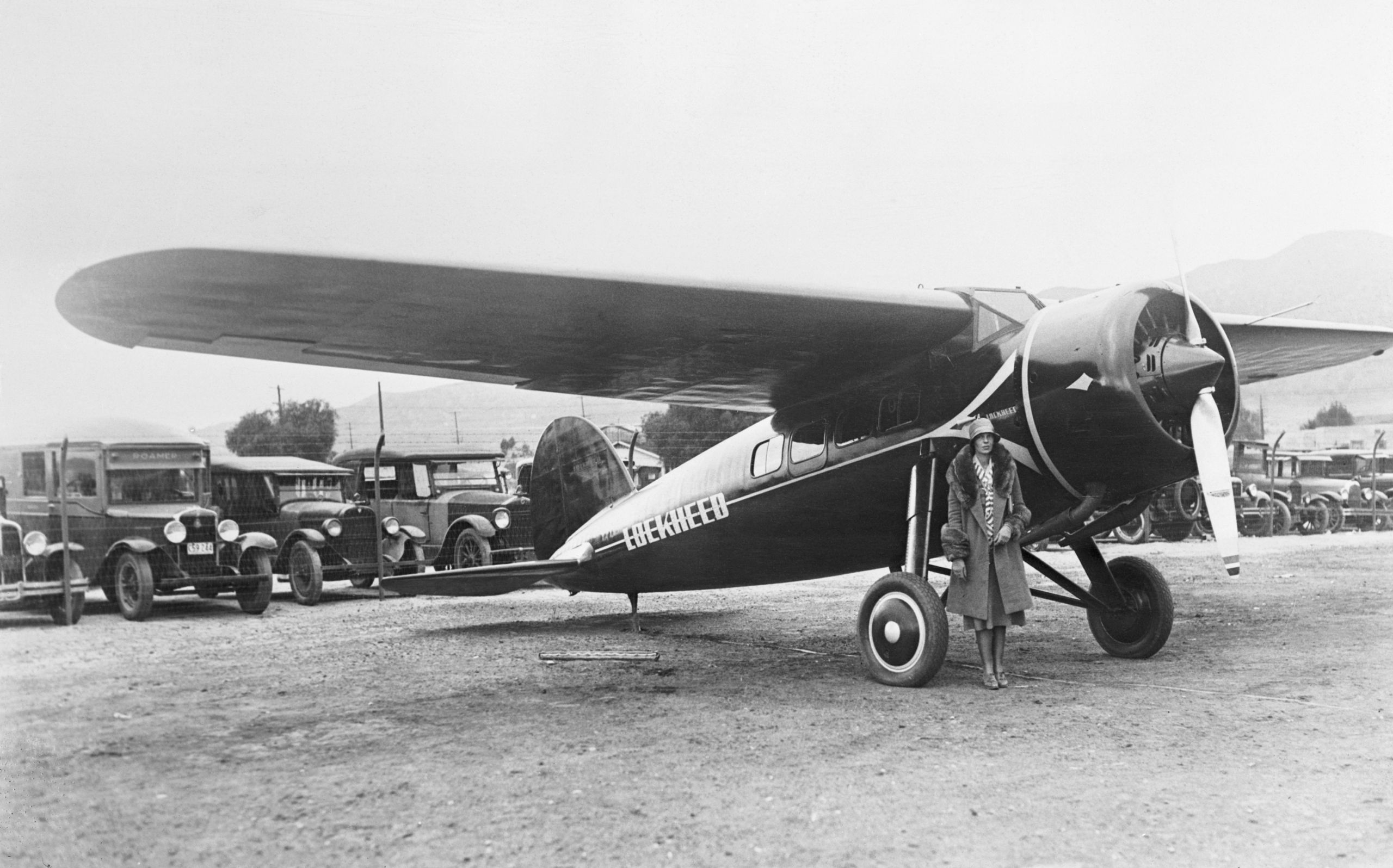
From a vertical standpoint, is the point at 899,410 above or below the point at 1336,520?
above

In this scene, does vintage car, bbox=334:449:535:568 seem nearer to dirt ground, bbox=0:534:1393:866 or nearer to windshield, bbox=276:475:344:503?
windshield, bbox=276:475:344:503

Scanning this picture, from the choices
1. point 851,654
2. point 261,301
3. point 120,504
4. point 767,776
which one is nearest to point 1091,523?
point 851,654

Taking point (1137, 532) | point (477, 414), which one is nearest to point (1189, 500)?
point (1137, 532)

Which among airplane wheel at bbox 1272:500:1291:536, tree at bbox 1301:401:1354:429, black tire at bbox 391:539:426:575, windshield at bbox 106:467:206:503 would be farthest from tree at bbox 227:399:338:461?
tree at bbox 1301:401:1354:429

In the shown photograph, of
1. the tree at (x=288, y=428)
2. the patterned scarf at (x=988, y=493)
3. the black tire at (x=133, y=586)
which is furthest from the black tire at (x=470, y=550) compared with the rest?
the tree at (x=288, y=428)

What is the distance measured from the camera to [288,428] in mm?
51781

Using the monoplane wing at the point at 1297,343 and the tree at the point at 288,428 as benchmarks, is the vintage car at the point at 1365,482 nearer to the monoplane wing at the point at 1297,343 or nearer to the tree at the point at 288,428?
the monoplane wing at the point at 1297,343

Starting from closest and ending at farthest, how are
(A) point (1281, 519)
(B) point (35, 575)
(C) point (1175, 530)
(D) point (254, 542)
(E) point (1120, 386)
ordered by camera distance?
(E) point (1120, 386) → (B) point (35, 575) → (D) point (254, 542) → (C) point (1175, 530) → (A) point (1281, 519)

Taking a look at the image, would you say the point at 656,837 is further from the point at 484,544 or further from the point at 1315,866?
→ the point at 484,544

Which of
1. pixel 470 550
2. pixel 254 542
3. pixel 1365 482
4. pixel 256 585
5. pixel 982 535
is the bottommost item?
pixel 1365 482

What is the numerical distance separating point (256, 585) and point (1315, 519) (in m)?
29.9

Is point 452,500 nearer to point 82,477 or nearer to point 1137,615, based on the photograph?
point 82,477

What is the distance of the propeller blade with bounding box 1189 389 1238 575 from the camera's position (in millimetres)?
6059

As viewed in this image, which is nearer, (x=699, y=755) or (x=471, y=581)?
(x=699, y=755)
